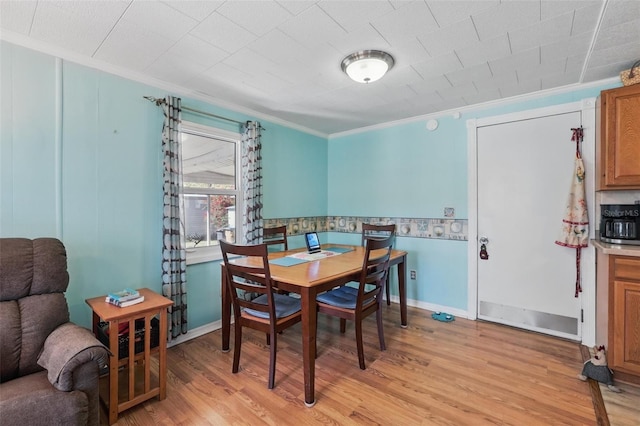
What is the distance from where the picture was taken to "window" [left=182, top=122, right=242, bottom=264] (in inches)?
110

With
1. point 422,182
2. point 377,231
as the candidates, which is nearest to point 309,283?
point 377,231

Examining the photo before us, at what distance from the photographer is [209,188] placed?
2943mm

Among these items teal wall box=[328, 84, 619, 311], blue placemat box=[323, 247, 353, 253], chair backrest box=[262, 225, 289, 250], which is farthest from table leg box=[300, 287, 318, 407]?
teal wall box=[328, 84, 619, 311]

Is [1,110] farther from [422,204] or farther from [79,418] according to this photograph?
[422,204]

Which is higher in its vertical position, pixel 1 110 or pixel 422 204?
pixel 1 110

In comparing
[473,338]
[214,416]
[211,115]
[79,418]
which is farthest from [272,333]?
[211,115]

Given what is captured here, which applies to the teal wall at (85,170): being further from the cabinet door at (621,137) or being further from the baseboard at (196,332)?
the cabinet door at (621,137)

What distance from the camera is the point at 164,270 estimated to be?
95.0 inches

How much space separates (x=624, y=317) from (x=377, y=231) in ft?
7.02

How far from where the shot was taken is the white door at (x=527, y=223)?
8.59 feet

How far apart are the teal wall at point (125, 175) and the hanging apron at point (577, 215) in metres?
0.62

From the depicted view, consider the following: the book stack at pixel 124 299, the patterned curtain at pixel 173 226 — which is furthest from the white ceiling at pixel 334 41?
the book stack at pixel 124 299

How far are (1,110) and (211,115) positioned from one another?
1.42m

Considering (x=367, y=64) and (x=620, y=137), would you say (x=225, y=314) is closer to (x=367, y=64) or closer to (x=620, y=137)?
(x=367, y=64)
